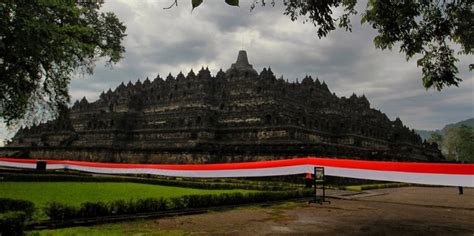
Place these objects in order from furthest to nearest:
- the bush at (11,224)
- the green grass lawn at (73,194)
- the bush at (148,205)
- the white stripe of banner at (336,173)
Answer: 1. the white stripe of banner at (336,173)
2. the green grass lawn at (73,194)
3. the bush at (148,205)
4. the bush at (11,224)

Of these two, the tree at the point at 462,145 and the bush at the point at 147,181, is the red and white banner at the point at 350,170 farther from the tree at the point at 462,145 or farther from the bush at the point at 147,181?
the tree at the point at 462,145

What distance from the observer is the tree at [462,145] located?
258ft

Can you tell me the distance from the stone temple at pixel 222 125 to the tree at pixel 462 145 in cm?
2137

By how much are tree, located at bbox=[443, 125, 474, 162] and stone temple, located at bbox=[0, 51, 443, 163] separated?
21374 millimetres

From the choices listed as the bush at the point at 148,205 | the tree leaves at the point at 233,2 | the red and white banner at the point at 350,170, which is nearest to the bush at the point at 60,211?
the bush at the point at 148,205

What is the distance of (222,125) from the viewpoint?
46.9m

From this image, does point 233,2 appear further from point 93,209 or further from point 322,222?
point 322,222

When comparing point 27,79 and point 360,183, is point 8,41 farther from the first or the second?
point 360,183

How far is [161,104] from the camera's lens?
59.3 metres

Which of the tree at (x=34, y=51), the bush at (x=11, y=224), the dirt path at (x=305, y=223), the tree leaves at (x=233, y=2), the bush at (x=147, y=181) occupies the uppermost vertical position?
the tree at (x=34, y=51)

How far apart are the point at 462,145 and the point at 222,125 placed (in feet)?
199

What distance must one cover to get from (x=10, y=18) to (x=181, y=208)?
9328 millimetres

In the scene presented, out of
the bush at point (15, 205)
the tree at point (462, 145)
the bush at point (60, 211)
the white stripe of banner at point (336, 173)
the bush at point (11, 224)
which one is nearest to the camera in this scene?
the bush at point (11, 224)

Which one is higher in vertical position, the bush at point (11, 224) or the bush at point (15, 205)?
the bush at point (11, 224)
